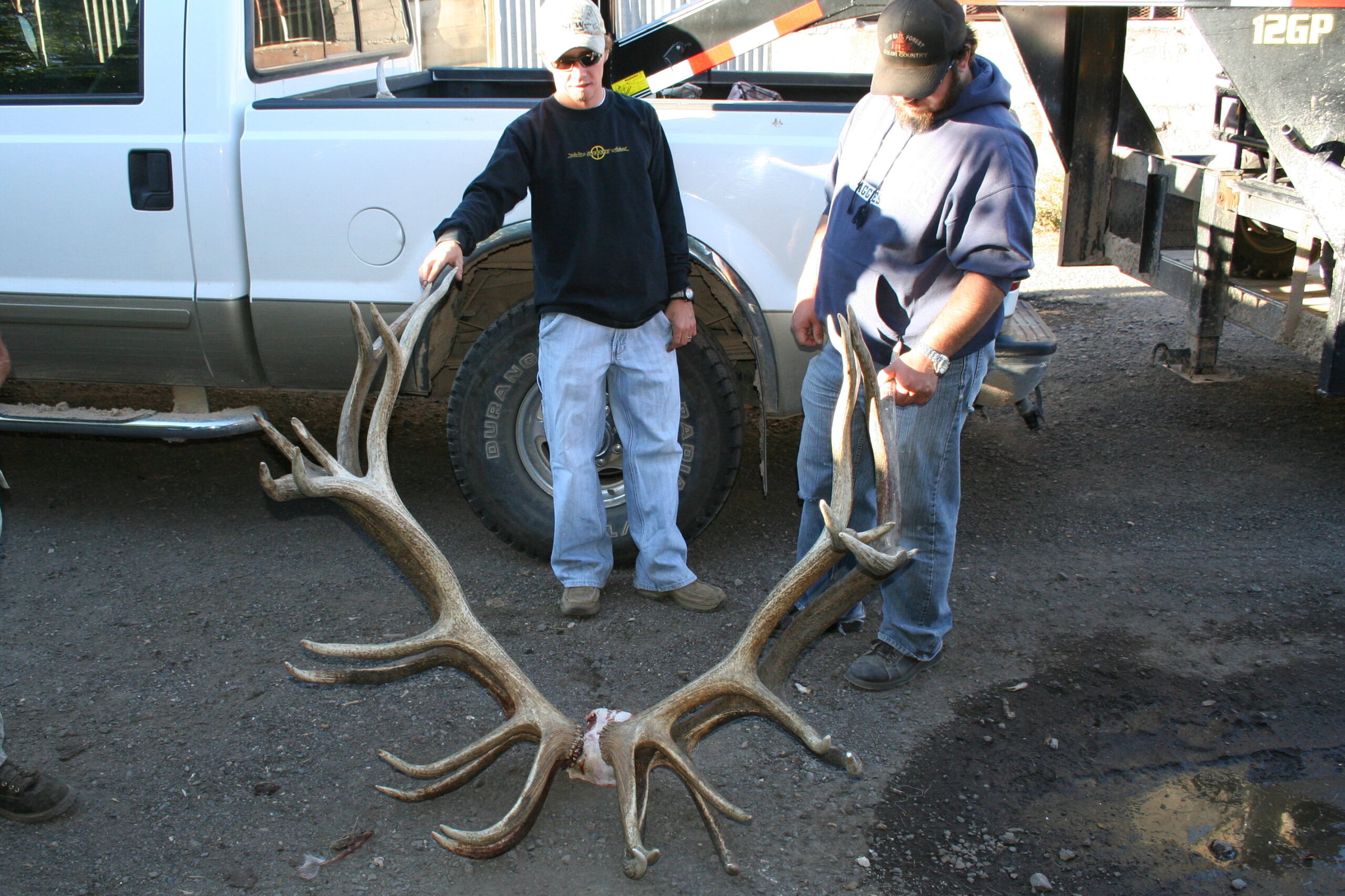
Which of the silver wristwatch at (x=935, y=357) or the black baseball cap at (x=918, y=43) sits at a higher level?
the black baseball cap at (x=918, y=43)

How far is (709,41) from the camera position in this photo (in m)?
4.67

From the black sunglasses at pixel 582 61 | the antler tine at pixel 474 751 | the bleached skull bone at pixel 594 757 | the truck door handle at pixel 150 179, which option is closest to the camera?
the antler tine at pixel 474 751

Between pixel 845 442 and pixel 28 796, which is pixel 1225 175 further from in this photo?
pixel 28 796

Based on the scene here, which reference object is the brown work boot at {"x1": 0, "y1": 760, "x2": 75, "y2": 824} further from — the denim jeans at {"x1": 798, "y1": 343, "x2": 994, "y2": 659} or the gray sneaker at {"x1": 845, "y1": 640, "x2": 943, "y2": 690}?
the gray sneaker at {"x1": 845, "y1": 640, "x2": 943, "y2": 690}

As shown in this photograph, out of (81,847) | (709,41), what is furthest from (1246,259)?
(81,847)

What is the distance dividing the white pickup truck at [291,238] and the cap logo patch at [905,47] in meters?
1.04

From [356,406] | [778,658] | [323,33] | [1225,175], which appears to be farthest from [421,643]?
[1225,175]

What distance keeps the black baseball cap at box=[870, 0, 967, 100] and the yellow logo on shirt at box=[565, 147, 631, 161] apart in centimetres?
95

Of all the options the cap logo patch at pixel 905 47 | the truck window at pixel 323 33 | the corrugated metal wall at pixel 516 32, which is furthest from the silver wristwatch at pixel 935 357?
the corrugated metal wall at pixel 516 32

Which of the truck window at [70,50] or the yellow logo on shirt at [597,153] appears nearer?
the yellow logo on shirt at [597,153]

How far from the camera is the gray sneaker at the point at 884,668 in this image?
3.43m

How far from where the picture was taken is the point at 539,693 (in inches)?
103

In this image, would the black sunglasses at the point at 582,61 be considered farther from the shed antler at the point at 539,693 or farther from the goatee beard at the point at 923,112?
the shed antler at the point at 539,693

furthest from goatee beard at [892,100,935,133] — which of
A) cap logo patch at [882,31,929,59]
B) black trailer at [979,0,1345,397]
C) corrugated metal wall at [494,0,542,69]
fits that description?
corrugated metal wall at [494,0,542,69]
